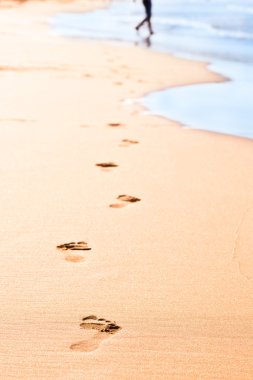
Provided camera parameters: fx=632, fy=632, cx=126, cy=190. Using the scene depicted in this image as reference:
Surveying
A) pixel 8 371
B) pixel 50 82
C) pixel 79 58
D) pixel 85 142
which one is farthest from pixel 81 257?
pixel 79 58

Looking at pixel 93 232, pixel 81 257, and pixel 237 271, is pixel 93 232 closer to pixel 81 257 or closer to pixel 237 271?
pixel 81 257

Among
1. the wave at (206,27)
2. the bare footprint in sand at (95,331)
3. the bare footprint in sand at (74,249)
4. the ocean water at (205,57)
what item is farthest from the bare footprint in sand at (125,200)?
the wave at (206,27)

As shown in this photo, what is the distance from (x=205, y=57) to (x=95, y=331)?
959 cm

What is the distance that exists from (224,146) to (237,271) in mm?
2232

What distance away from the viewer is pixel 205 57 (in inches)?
444

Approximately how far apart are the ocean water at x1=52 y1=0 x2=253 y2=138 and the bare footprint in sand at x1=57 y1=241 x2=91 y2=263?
268cm

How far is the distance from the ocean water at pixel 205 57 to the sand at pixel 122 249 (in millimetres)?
580

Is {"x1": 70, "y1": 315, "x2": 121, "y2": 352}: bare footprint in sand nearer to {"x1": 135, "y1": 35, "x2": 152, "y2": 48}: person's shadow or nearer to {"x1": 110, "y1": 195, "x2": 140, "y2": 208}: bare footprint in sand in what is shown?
{"x1": 110, "y1": 195, "x2": 140, "y2": 208}: bare footprint in sand

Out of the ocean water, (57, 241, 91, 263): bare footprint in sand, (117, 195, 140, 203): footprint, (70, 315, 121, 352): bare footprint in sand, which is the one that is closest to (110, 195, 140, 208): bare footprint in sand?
(117, 195, 140, 203): footprint

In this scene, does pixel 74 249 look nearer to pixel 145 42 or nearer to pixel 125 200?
pixel 125 200

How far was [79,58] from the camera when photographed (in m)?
10.2

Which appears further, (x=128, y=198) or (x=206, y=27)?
(x=206, y=27)

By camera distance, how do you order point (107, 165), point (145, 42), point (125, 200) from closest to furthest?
1. point (125, 200)
2. point (107, 165)
3. point (145, 42)

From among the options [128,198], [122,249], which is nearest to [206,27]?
[128,198]
